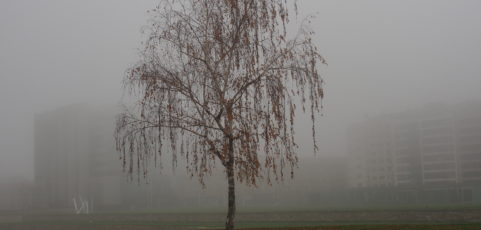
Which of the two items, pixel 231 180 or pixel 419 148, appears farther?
pixel 419 148

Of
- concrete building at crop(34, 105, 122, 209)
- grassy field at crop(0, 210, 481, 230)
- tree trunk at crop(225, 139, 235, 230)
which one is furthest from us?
concrete building at crop(34, 105, 122, 209)

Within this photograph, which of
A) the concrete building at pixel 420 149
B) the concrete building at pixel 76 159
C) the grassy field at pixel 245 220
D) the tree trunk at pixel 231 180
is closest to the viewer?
the tree trunk at pixel 231 180

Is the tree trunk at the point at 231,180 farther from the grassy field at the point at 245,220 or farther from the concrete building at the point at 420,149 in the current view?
the concrete building at the point at 420,149

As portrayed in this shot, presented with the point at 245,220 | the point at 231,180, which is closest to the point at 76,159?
the point at 245,220

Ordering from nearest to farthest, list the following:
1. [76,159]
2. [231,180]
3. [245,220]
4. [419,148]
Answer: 1. [231,180]
2. [245,220]
3. [419,148]
4. [76,159]

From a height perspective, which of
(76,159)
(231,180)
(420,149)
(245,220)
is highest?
(76,159)

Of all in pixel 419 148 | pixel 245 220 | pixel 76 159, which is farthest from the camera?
pixel 76 159

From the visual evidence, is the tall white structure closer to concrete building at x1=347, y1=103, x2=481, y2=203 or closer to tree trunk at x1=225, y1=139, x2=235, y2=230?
concrete building at x1=347, y1=103, x2=481, y2=203

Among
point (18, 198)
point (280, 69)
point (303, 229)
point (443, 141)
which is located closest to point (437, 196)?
point (443, 141)

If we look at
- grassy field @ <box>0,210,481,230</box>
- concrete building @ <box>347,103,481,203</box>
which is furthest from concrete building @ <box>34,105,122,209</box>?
concrete building @ <box>347,103,481,203</box>

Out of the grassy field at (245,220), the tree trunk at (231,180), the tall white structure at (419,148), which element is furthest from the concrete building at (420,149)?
the tree trunk at (231,180)

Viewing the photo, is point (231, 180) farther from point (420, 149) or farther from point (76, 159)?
point (76, 159)

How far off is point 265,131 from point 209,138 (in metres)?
1.89

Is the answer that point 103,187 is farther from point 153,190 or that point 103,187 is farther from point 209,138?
point 209,138
